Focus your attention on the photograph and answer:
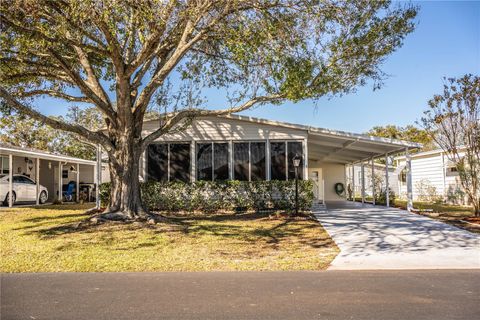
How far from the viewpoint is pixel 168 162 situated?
1523cm

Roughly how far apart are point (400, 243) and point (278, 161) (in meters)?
6.73

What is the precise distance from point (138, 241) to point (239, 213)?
18.4 feet

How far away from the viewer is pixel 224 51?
39.8ft

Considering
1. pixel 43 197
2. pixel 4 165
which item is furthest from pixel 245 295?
pixel 4 165

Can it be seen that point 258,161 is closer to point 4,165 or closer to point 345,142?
point 345,142

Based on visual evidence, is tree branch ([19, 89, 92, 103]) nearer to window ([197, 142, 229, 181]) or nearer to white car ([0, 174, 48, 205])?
window ([197, 142, 229, 181])

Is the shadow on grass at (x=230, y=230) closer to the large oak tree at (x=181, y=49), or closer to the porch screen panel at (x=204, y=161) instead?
the large oak tree at (x=181, y=49)

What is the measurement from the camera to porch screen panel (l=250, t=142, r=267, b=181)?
14859 mm

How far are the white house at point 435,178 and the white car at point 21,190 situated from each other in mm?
20386

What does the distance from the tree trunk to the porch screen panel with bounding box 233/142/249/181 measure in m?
4.37

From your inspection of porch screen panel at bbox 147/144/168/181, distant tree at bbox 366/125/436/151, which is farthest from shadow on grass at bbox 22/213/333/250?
distant tree at bbox 366/125/436/151

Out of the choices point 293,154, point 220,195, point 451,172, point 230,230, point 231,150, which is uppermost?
point 231,150

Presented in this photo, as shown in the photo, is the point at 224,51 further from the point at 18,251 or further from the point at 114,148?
the point at 18,251

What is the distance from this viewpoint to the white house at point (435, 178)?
20.5 metres
